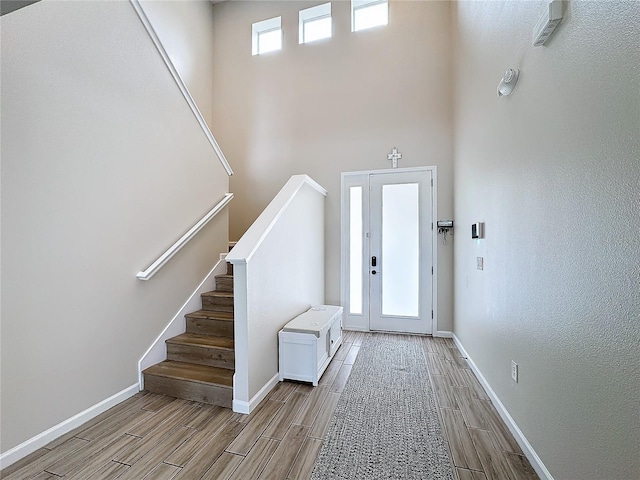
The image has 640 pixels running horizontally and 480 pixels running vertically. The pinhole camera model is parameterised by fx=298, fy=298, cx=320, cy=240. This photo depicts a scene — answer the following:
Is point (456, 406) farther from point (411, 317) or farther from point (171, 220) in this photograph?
point (171, 220)

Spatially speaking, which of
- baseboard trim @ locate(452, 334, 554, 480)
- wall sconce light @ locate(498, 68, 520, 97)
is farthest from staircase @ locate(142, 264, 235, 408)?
wall sconce light @ locate(498, 68, 520, 97)

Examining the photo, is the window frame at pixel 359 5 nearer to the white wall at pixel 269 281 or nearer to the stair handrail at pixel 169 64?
the white wall at pixel 269 281

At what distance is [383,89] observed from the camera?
14.1 ft

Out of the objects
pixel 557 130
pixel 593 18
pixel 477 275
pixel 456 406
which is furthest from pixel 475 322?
pixel 593 18

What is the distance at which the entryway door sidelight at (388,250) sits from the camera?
162 inches

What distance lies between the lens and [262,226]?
8.41ft

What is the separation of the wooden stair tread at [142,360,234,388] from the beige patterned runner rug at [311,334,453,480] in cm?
93

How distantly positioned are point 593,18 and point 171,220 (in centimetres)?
318

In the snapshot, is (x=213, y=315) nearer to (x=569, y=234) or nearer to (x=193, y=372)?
(x=193, y=372)

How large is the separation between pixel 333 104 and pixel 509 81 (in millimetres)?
2935

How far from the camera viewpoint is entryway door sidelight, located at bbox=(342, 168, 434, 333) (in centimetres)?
411

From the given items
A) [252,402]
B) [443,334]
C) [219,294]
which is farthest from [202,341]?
[443,334]

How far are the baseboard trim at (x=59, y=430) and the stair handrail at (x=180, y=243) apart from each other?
94 cm

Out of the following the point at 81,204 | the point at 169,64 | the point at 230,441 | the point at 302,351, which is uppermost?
the point at 169,64
